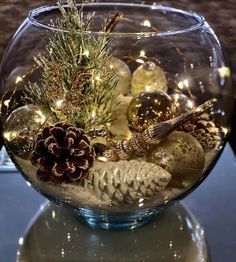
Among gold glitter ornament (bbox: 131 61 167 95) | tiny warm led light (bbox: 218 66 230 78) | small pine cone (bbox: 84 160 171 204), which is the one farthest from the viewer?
gold glitter ornament (bbox: 131 61 167 95)

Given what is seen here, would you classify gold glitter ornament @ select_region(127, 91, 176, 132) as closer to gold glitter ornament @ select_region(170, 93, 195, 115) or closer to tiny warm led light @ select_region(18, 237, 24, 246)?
gold glitter ornament @ select_region(170, 93, 195, 115)

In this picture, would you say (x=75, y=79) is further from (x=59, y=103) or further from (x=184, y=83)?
(x=184, y=83)

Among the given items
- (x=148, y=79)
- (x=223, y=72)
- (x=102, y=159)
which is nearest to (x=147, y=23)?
(x=148, y=79)

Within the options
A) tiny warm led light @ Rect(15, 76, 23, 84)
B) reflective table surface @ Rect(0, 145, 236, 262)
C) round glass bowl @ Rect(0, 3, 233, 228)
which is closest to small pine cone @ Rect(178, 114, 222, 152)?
round glass bowl @ Rect(0, 3, 233, 228)

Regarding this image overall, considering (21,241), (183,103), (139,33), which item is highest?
(139,33)

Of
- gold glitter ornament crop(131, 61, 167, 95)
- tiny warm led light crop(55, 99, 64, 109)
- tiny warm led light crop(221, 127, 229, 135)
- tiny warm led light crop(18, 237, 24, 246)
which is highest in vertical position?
tiny warm led light crop(55, 99, 64, 109)

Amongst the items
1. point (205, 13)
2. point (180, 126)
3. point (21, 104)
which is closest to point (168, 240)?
point (180, 126)
